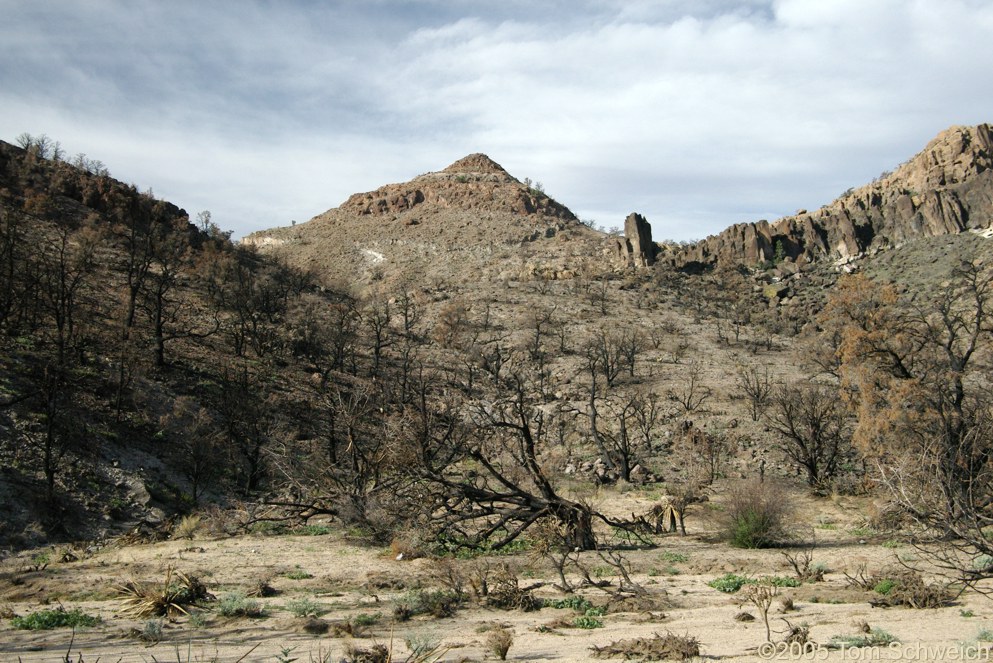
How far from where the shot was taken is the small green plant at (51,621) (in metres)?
7.99

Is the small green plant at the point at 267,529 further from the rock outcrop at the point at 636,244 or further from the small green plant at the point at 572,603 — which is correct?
the rock outcrop at the point at 636,244

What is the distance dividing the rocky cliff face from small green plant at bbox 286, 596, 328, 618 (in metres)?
88.5

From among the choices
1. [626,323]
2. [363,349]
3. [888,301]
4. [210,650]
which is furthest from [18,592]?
[626,323]

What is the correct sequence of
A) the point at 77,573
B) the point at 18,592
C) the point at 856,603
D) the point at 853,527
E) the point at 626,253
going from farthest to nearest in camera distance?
the point at 626,253 → the point at 853,527 → the point at 77,573 → the point at 18,592 → the point at 856,603

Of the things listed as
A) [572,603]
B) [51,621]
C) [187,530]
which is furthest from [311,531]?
[572,603]

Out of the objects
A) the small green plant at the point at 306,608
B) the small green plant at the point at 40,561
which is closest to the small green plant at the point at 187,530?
the small green plant at the point at 40,561

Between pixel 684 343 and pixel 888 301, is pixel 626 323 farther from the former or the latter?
pixel 888 301

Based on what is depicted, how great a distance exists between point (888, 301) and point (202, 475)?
28.6 metres

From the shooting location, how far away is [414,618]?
28.4ft

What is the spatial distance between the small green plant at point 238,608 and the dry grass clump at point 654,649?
488 cm

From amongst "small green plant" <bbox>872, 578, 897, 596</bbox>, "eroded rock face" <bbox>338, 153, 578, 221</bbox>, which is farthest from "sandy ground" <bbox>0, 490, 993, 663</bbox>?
"eroded rock face" <bbox>338, 153, 578, 221</bbox>

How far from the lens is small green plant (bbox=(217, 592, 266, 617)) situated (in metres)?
8.51

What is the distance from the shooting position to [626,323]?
62.9 metres

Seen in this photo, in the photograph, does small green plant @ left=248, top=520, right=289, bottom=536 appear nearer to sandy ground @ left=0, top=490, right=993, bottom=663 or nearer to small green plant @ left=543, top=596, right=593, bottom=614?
sandy ground @ left=0, top=490, right=993, bottom=663
